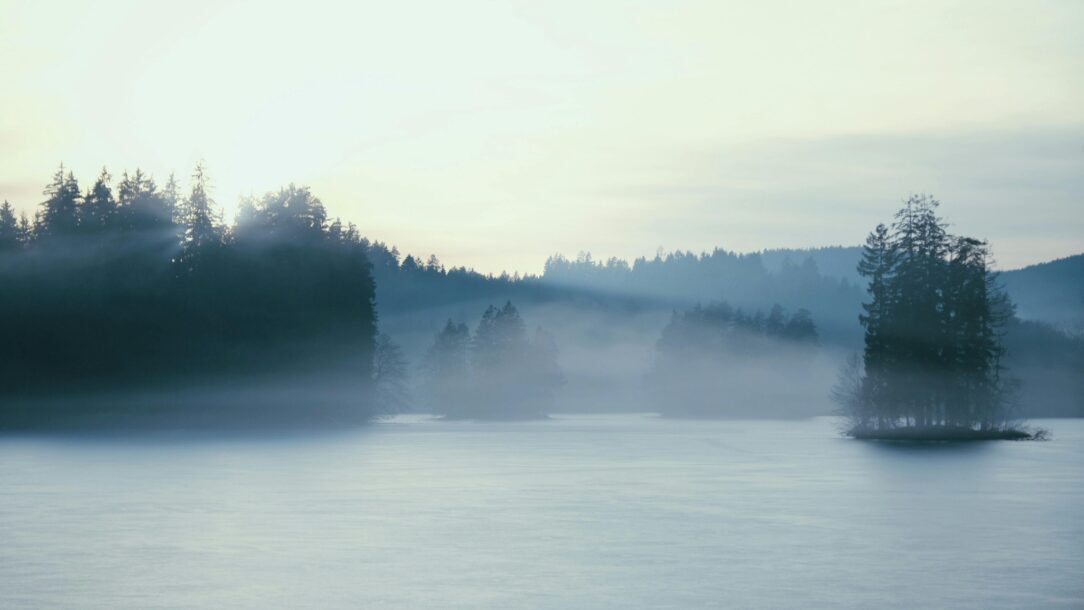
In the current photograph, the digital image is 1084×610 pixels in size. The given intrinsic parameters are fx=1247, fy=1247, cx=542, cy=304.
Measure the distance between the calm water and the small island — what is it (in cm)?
3012

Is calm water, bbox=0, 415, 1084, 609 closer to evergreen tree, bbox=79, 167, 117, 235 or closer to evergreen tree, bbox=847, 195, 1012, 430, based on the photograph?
evergreen tree, bbox=847, 195, 1012, 430

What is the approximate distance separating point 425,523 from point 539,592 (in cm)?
1168

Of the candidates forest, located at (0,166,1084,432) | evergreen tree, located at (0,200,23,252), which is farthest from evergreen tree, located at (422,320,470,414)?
evergreen tree, located at (0,200,23,252)

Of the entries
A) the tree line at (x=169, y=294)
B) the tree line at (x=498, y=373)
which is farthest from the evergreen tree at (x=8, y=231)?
the tree line at (x=498, y=373)

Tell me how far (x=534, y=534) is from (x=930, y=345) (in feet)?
221

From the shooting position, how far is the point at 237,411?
116812mm

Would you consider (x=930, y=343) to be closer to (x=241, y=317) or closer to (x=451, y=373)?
(x=241, y=317)

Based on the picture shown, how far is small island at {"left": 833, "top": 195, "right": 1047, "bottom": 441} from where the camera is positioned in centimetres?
9131

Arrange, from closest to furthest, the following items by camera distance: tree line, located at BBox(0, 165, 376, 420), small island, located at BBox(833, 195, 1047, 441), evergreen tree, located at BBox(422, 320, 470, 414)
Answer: small island, located at BBox(833, 195, 1047, 441), tree line, located at BBox(0, 165, 376, 420), evergreen tree, located at BBox(422, 320, 470, 414)

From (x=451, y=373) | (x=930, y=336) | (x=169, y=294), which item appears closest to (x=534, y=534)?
(x=930, y=336)

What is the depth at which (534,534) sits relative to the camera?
31328 millimetres

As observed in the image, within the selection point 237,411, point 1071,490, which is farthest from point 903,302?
point 237,411

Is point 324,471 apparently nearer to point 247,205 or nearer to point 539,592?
point 539,592

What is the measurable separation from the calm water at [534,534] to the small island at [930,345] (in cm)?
3012
